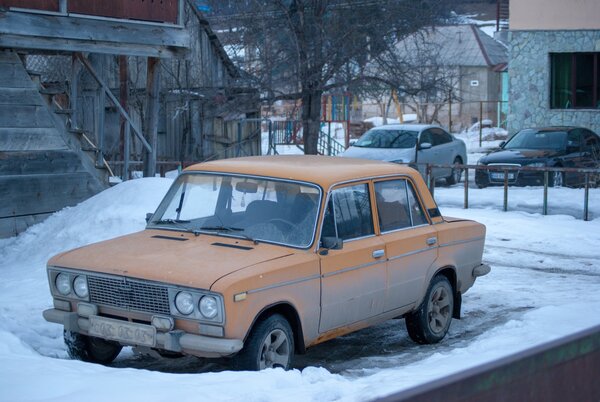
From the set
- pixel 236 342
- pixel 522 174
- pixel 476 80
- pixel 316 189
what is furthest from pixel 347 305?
pixel 476 80

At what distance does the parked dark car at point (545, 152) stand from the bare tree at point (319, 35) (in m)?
3.64

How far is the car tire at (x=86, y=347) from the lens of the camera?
6.85 m

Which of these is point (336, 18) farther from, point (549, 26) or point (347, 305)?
point (347, 305)

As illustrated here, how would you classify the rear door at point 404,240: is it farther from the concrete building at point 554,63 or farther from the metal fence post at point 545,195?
the concrete building at point 554,63

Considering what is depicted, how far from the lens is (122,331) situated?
628 cm

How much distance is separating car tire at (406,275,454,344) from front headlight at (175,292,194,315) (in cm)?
273

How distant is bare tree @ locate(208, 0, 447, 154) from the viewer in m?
20.8

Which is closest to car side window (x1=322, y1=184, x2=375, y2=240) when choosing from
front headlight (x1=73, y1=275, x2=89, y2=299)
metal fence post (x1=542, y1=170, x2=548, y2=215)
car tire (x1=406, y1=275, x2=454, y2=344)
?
car tire (x1=406, y1=275, x2=454, y2=344)

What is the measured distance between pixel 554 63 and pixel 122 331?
22849mm

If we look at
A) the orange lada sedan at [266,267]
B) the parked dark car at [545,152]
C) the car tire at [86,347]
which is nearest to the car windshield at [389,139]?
the parked dark car at [545,152]

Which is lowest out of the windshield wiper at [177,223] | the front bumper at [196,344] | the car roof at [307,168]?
the front bumper at [196,344]

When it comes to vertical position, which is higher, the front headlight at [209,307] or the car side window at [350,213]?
the car side window at [350,213]

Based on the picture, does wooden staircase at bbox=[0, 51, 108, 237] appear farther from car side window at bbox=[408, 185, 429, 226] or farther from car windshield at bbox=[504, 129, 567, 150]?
car windshield at bbox=[504, 129, 567, 150]

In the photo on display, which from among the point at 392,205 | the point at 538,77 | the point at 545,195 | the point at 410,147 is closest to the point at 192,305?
the point at 392,205
